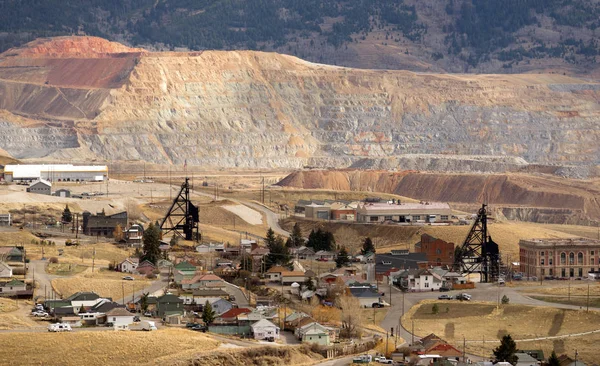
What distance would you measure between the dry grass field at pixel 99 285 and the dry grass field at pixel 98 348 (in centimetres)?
1459

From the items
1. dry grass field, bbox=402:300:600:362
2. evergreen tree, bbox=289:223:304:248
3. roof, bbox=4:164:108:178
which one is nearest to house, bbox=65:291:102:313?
dry grass field, bbox=402:300:600:362

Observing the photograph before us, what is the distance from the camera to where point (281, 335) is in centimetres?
6775

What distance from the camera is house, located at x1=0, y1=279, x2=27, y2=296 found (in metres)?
74.4

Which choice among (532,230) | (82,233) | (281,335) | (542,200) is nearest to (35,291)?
(281,335)

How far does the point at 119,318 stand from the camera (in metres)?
66.1

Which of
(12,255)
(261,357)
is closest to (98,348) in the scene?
(261,357)

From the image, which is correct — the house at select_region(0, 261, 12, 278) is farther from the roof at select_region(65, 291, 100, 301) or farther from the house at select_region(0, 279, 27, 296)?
the roof at select_region(65, 291, 100, 301)

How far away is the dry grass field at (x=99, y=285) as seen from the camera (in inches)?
3007

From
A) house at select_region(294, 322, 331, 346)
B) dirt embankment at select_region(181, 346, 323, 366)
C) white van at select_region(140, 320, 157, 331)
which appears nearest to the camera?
dirt embankment at select_region(181, 346, 323, 366)

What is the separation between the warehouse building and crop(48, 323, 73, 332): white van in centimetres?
6185

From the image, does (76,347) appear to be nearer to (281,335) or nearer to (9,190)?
(281,335)

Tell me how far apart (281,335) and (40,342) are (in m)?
12.2

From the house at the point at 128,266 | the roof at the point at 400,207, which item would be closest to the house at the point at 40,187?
the roof at the point at 400,207

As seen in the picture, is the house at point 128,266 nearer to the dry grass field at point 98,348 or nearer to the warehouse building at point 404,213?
the dry grass field at point 98,348
